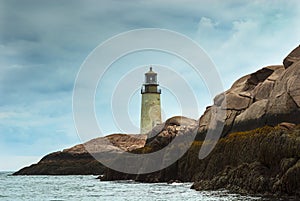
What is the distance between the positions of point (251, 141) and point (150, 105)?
43.1 m

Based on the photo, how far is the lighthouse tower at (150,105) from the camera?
74375mm

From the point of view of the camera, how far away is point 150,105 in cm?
7438

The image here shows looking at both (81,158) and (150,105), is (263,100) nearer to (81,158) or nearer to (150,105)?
(150,105)

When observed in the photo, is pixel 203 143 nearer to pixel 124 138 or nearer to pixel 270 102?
pixel 270 102

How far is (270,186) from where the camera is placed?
24875 mm

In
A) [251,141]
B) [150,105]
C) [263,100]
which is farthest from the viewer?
[150,105]

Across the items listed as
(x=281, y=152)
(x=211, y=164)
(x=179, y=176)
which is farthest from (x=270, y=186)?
(x=179, y=176)

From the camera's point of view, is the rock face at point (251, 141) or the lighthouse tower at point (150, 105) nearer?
the rock face at point (251, 141)

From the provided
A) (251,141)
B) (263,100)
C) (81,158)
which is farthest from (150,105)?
(251,141)

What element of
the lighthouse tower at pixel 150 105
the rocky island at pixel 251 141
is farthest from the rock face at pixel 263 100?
the lighthouse tower at pixel 150 105

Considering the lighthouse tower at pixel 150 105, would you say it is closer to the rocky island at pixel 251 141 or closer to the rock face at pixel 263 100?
the rocky island at pixel 251 141

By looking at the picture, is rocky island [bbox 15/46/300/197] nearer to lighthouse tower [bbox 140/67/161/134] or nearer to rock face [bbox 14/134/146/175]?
lighthouse tower [bbox 140/67/161/134]

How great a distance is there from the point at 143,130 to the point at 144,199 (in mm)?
46069

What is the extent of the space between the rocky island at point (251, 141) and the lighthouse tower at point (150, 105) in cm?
1248
